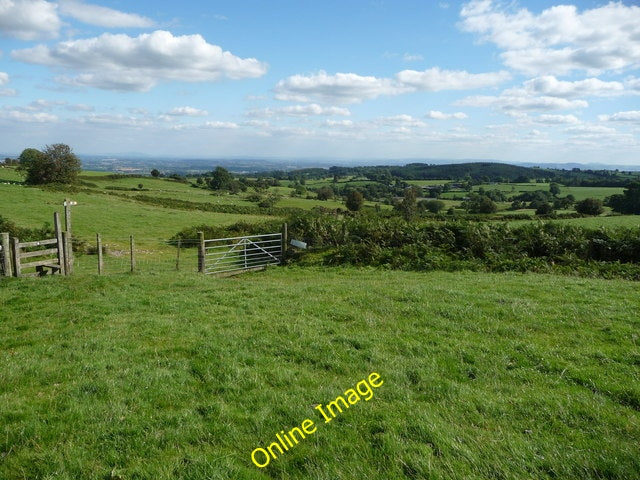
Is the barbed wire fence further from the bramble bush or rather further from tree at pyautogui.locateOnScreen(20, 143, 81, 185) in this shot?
tree at pyautogui.locateOnScreen(20, 143, 81, 185)

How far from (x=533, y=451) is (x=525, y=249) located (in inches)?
667

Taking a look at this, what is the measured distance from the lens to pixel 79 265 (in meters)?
21.0

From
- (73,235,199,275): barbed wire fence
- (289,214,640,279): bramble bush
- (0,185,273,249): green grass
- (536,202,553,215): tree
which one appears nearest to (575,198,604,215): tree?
(536,202,553,215): tree

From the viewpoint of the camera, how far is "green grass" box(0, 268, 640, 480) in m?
3.84

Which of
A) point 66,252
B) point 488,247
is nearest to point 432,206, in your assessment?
point 488,247

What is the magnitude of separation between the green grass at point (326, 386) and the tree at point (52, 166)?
5708 centimetres

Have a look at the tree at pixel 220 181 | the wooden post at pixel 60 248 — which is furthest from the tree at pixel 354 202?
the wooden post at pixel 60 248

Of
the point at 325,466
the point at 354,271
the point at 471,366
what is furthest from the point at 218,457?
the point at 354,271

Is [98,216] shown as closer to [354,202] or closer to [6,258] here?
[6,258]

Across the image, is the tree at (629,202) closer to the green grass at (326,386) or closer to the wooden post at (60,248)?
the green grass at (326,386)

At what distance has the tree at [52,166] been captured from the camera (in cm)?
5706

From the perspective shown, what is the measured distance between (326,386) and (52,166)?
65.8m

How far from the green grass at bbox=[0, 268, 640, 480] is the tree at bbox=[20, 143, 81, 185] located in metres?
57.1

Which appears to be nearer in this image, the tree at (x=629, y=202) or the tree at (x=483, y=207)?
the tree at (x=629, y=202)
